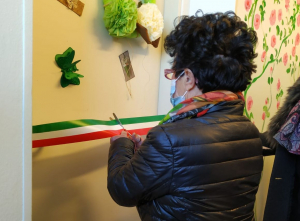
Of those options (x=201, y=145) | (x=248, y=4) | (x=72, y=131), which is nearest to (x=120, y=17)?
(x=72, y=131)

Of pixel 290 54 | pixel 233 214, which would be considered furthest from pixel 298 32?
pixel 233 214

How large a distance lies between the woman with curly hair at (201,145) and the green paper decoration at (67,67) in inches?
13.8

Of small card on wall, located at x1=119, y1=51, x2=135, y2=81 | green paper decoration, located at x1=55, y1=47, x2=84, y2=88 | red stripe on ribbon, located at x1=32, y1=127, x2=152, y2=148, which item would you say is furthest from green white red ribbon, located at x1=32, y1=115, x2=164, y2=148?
small card on wall, located at x1=119, y1=51, x2=135, y2=81

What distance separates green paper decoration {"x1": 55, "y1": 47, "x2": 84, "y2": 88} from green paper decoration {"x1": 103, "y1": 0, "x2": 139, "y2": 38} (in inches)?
9.0

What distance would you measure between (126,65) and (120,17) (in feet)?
0.98

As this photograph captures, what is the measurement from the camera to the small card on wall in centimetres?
154

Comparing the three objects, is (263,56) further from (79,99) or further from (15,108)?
(15,108)

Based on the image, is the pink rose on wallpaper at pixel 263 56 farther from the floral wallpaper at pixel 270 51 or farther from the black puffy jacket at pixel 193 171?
the black puffy jacket at pixel 193 171

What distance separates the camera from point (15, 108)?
2.31 feet

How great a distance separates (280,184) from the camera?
3.92 feet

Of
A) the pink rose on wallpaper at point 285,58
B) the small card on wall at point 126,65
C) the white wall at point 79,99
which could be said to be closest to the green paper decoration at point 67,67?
the white wall at point 79,99

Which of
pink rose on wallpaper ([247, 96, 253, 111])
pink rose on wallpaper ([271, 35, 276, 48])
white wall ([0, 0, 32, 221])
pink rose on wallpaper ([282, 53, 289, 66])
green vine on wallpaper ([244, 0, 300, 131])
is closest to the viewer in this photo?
white wall ([0, 0, 32, 221])

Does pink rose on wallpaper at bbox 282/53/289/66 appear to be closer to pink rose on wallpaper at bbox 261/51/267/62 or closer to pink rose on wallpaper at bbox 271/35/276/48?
pink rose on wallpaper at bbox 271/35/276/48

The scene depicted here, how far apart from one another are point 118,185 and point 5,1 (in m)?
0.56
